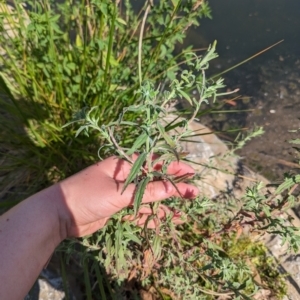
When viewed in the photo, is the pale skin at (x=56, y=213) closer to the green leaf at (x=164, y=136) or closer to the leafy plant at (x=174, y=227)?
the leafy plant at (x=174, y=227)

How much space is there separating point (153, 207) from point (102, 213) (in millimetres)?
175

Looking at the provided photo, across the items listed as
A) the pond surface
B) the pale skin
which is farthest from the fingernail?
the pond surface

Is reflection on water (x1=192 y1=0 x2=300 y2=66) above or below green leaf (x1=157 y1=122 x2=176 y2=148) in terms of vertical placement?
below

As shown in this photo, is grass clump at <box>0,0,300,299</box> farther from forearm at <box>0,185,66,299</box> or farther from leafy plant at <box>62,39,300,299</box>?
forearm at <box>0,185,66,299</box>

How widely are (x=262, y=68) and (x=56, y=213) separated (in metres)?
2.42

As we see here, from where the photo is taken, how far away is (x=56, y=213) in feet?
4.80

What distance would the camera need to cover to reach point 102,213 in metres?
1.44

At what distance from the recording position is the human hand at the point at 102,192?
1.37 metres

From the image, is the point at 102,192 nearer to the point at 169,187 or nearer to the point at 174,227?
the point at 169,187

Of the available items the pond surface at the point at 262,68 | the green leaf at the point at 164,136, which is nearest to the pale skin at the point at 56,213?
the green leaf at the point at 164,136

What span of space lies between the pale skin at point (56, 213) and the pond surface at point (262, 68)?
156 centimetres

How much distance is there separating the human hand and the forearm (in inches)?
1.7


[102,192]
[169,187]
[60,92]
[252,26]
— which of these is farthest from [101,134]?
[252,26]

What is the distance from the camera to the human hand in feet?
4.51
